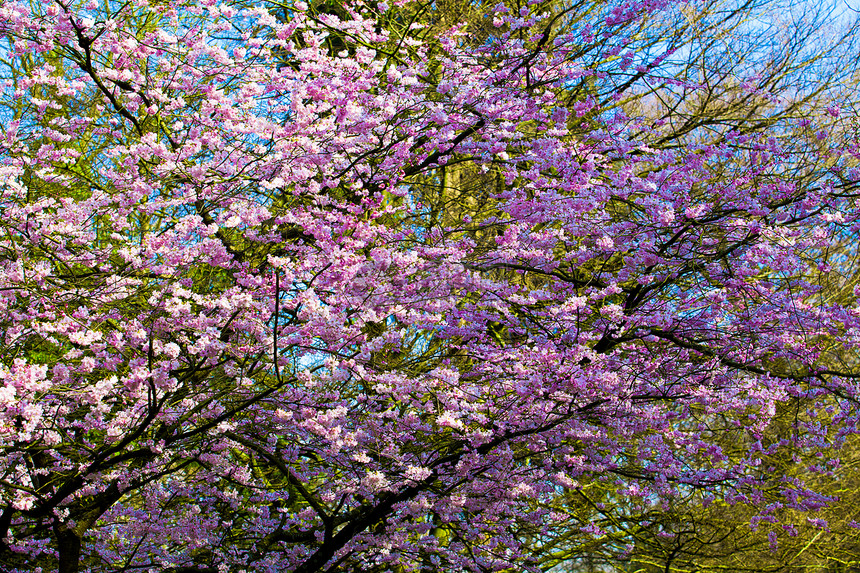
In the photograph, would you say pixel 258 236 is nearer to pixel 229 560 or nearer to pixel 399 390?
pixel 399 390

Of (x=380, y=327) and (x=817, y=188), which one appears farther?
(x=380, y=327)

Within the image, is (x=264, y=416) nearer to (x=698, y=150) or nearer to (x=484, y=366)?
(x=484, y=366)

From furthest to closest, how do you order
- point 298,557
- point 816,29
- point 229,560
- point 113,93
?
point 816,29 < point 298,557 < point 229,560 < point 113,93

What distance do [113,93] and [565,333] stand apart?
452cm

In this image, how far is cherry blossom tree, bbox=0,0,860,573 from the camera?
5062 mm

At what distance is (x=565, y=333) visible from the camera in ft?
19.9

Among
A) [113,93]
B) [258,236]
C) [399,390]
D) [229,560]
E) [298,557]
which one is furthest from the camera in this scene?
[298,557]

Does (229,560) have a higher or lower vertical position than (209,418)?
lower

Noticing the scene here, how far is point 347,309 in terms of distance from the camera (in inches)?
238

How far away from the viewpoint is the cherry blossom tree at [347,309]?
16.6ft

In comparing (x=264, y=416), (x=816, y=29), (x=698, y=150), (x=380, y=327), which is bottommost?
(x=264, y=416)

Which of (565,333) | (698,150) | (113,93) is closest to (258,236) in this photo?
(113,93)

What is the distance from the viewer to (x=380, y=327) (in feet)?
21.7

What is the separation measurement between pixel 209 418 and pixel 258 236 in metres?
1.52
